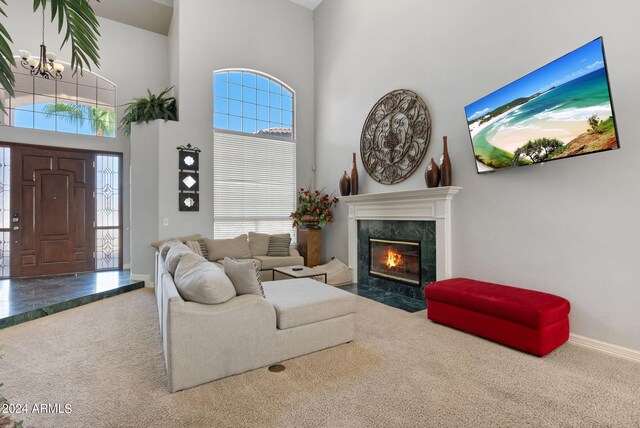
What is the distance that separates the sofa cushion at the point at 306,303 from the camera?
2.65m

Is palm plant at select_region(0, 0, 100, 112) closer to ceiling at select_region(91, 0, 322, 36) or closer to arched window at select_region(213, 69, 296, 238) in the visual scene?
arched window at select_region(213, 69, 296, 238)

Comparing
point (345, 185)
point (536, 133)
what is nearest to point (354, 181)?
point (345, 185)

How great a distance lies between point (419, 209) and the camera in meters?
4.46

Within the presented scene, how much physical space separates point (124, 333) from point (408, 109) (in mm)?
4518

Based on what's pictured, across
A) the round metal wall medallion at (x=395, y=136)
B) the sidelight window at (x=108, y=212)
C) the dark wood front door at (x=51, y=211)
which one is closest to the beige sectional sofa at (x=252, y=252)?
the round metal wall medallion at (x=395, y=136)

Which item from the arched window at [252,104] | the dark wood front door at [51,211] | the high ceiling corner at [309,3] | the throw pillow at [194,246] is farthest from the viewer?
the high ceiling corner at [309,3]

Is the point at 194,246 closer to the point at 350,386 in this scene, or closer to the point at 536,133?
the point at 350,386

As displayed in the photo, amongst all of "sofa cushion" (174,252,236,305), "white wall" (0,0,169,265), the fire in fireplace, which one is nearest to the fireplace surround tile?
the fire in fireplace

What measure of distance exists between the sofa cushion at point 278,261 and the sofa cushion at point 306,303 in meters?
2.19

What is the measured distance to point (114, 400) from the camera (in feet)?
6.93

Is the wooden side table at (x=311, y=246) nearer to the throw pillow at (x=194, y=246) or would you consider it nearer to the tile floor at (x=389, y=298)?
the tile floor at (x=389, y=298)

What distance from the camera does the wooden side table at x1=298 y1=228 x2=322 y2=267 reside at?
6.08 meters

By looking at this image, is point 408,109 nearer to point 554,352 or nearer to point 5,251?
point 554,352

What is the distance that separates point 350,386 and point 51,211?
6305 mm
